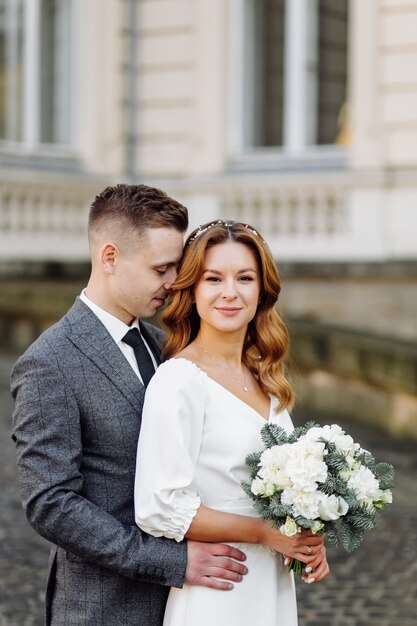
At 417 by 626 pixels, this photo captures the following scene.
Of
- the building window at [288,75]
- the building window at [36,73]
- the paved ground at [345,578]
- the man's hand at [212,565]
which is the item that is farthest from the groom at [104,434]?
the building window at [36,73]

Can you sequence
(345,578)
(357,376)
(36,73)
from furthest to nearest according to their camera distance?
(36,73) < (357,376) < (345,578)

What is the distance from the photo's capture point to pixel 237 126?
→ 13.0 m

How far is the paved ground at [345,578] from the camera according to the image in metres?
5.29

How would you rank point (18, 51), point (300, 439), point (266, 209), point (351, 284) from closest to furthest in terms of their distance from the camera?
point (300, 439), point (351, 284), point (266, 209), point (18, 51)

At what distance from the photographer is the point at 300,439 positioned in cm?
279

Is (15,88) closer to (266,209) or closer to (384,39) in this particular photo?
(266,209)

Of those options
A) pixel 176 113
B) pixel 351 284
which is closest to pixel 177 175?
pixel 176 113

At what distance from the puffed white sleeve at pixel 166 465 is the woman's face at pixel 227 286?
24 cm

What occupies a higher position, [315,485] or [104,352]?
[104,352]

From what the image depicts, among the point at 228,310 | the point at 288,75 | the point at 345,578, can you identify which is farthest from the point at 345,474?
the point at 288,75

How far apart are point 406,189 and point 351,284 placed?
1172 mm

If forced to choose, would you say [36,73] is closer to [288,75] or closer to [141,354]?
[288,75]

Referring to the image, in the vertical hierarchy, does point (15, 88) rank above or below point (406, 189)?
above

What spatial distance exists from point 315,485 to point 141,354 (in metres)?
0.60
